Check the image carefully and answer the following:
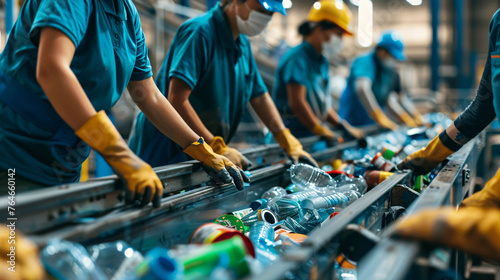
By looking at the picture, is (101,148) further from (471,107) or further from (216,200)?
(471,107)

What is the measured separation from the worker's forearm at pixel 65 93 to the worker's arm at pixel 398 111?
17.8 feet

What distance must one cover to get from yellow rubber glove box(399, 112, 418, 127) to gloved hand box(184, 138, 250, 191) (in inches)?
186

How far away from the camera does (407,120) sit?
6367mm

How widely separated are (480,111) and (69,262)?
192cm

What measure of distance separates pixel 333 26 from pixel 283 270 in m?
3.15

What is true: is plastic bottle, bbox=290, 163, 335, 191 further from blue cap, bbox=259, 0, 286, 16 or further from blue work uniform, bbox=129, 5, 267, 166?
blue cap, bbox=259, 0, 286, 16

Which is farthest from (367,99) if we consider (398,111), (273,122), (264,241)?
(264,241)

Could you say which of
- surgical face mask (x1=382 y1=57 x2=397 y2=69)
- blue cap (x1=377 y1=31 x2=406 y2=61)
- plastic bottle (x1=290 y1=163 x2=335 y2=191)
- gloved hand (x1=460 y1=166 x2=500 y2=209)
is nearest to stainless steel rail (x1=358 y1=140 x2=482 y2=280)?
gloved hand (x1=460 y1=166 x2=500 y2=209)

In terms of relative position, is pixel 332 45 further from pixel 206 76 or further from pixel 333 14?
pixel 206 76

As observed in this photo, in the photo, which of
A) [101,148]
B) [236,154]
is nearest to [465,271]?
[236,154]

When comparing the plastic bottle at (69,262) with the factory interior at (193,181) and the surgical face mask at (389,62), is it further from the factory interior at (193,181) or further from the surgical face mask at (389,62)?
the surgical face mask at (389,62)

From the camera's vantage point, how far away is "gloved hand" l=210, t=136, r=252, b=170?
2.22m

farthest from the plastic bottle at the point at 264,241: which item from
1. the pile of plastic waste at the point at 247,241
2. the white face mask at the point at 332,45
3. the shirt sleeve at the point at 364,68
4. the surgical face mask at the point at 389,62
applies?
the surgical face mask at the point at 389,62

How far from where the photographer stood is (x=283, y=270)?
0.98 meters
